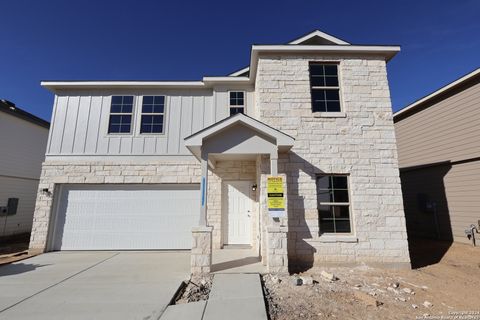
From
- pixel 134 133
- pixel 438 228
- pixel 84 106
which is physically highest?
pixel 84 106

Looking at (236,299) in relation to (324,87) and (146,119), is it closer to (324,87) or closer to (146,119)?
(324,87)

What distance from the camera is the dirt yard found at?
3.60m

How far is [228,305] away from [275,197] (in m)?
2.55

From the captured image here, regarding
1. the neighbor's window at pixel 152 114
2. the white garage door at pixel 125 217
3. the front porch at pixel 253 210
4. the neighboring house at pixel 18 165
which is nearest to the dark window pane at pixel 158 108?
the neighbor's window at pixel 152 114

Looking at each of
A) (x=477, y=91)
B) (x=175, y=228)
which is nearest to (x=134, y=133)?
(x=175, y=228)

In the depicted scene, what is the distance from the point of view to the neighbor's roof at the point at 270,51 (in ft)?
22.6

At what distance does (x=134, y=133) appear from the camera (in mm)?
8367

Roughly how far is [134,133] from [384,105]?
8173 mm

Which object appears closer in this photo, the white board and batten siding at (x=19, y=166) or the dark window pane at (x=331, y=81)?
the dark window pane at (x=331, y=81)

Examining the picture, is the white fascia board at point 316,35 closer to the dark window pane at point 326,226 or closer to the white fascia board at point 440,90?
the white fascia board at point 440,90

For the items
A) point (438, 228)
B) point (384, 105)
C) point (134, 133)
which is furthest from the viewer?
point (438, 228)

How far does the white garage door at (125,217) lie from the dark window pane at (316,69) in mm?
5347

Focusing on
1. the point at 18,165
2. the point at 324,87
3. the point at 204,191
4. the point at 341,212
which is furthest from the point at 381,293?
the point at 18,165

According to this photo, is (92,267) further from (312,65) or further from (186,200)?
(312,65)
